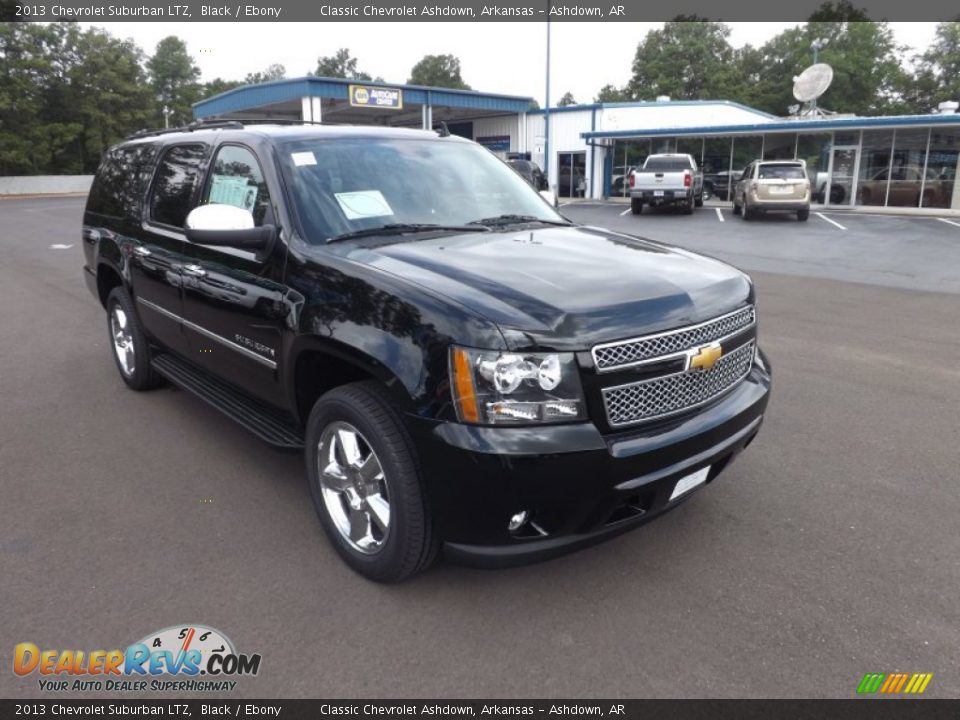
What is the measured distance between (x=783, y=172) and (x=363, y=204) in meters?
21.1

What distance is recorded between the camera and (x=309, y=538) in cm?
346

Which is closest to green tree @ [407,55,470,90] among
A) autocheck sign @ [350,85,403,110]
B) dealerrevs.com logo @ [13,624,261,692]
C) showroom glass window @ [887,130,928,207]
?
autocheck sign @ [350,85,403,110]

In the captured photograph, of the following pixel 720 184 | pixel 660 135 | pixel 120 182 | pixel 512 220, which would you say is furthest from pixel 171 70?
pixel 512 220

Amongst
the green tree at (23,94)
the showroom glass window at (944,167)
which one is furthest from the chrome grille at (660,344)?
the green tree at (23,94)

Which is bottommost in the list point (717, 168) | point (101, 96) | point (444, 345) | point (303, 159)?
point (444, 345)

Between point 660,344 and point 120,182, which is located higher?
point 120,182

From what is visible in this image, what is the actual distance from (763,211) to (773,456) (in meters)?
19.4

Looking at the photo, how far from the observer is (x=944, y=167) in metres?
25.2

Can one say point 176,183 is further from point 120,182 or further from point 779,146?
point 779,146

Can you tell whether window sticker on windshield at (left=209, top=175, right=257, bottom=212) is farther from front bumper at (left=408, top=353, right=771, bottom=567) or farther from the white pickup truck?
the white pickup truck

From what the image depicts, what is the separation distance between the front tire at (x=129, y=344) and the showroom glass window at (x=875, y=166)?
90.7ft

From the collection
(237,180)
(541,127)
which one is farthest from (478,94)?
(237,180)

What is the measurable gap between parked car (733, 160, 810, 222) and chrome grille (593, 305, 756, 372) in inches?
804

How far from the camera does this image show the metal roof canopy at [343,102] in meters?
29.3
